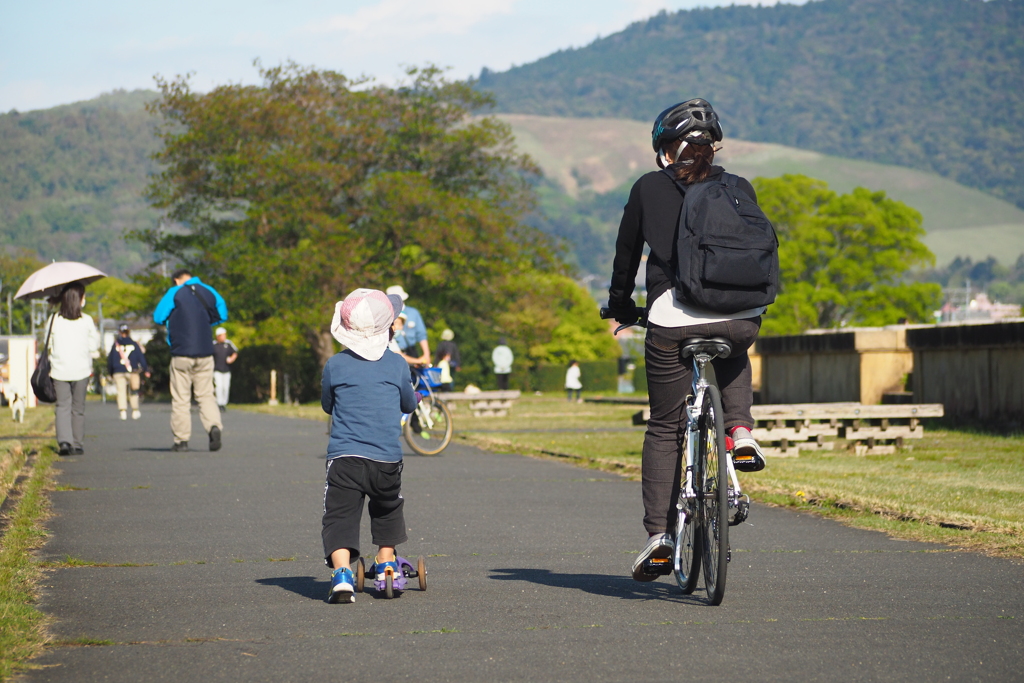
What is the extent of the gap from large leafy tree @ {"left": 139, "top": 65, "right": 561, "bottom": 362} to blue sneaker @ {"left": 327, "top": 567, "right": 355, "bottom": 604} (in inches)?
1395

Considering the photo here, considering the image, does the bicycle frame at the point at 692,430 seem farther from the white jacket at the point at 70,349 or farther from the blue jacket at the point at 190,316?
the white jacket at the point at 70,349

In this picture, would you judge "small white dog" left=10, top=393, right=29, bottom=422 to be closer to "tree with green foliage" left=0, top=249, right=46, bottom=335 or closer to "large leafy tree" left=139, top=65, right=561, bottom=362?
"large leafy tree" left=139, top=65, right=561, bottom=362

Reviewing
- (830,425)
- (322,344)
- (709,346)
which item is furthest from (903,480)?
(322,344)

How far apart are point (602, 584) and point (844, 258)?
65.7 metres

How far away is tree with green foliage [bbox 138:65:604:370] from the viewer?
41.7 m

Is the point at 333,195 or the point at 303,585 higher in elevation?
the point at 333,195

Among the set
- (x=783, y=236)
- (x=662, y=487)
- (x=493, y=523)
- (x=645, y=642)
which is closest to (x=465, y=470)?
(x=493, y=523)

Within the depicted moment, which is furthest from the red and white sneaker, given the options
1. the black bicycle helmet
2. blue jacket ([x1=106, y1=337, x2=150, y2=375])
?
blue jacket ([x1=106, y1=337, x2=150, y2=375])

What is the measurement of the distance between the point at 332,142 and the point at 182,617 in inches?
1579

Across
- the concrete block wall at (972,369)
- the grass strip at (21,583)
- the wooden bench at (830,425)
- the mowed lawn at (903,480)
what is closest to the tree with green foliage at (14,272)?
the concrete block wall at (972,369)

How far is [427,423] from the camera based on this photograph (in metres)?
13.4

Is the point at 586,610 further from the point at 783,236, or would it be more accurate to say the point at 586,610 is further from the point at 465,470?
the point at 783,236

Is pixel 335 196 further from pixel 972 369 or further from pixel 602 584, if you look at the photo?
pixel 602 584

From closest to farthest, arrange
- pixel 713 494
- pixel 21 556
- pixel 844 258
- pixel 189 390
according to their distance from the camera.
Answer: pixel 713 494 < pixel 21 556 < pixel 189 390 < pixel 844 258
